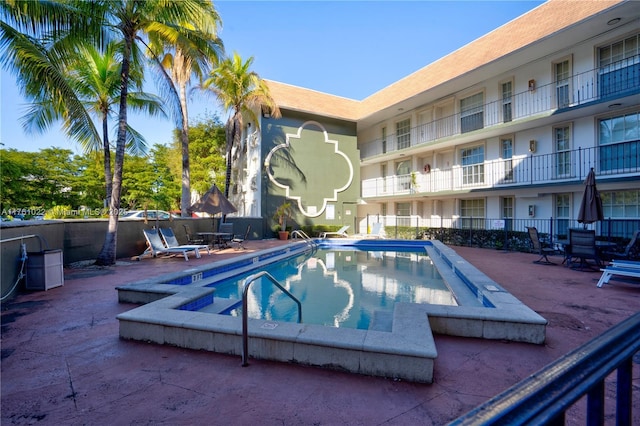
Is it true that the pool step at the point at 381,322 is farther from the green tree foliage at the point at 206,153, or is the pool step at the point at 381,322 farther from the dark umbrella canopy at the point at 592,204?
the green tree foliage at the point at 206,153

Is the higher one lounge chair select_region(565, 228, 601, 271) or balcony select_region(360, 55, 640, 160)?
balcony select_region(360, 55, 640, 160)

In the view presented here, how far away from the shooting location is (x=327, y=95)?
23828mm

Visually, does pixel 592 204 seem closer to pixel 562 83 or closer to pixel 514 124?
pixel 514 124

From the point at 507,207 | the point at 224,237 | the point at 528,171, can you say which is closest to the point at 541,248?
the point at 528,171

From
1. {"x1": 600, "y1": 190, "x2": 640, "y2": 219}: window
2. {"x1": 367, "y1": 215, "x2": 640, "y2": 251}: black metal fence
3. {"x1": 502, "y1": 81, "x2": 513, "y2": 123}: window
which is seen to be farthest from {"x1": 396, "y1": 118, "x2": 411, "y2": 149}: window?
{"x1": 600, "y1": 190, "x2": 640, "y2": 219}: window

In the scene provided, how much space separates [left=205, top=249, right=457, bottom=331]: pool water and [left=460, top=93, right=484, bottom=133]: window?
908 cm

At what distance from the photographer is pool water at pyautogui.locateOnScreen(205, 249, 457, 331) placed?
5867 mm

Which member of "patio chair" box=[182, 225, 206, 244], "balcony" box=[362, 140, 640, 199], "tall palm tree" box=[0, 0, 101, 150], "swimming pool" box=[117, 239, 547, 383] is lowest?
"swimming pool" box=[117, 239, 547, 383]

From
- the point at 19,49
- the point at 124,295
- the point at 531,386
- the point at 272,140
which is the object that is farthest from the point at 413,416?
the point at 272,140

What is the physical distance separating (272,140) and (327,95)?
21.4 ft

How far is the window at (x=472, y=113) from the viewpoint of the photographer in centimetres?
1683

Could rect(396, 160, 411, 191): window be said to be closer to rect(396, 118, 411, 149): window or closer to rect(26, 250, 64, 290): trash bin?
rect(396, 118, 411, 149): window

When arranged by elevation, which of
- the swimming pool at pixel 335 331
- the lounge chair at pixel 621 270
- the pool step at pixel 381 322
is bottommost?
the pool step at pixel 381 322

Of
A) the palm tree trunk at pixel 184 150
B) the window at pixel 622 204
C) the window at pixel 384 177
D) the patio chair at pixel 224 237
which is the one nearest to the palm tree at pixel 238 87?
the palm tree trunk at pixel 184 150
